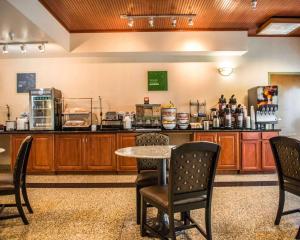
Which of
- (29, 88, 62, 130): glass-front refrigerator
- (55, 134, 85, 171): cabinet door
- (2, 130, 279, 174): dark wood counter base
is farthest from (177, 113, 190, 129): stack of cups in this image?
(29, 88, 62, 130): glass-front refrigerator

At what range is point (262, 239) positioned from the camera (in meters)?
2.80

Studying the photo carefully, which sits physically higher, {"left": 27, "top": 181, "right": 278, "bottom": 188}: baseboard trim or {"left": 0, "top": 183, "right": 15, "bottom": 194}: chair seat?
{"left": 0, "top": 183, "right": 15, "bottom": 194}: chair seat

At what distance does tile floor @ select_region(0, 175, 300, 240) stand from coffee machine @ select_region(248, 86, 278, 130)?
1.73 metres

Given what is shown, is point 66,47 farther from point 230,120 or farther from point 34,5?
point 230,120

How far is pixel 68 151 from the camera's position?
19.1 ft

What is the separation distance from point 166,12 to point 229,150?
2926mm

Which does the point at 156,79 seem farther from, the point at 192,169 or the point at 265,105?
the point at 192,169

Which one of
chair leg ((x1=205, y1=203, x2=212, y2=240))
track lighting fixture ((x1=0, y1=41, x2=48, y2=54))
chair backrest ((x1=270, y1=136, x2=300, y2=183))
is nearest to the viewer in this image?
chair leg ((x1=205, y1=203, x2=212, y2=240))

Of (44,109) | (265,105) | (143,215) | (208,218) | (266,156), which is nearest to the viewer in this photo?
(208,218)

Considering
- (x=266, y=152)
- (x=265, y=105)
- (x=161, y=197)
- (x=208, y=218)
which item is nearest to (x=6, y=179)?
(x=161, y=197)

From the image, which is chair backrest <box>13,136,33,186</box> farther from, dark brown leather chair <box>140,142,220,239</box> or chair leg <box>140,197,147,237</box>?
dark brown leather chair <box>140,142,220,239</box>

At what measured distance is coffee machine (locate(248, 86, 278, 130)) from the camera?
19.4ft

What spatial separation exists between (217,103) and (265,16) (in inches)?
80.4

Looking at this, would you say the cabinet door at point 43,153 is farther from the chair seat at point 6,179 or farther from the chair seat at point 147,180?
the chair seat at point 147,180
